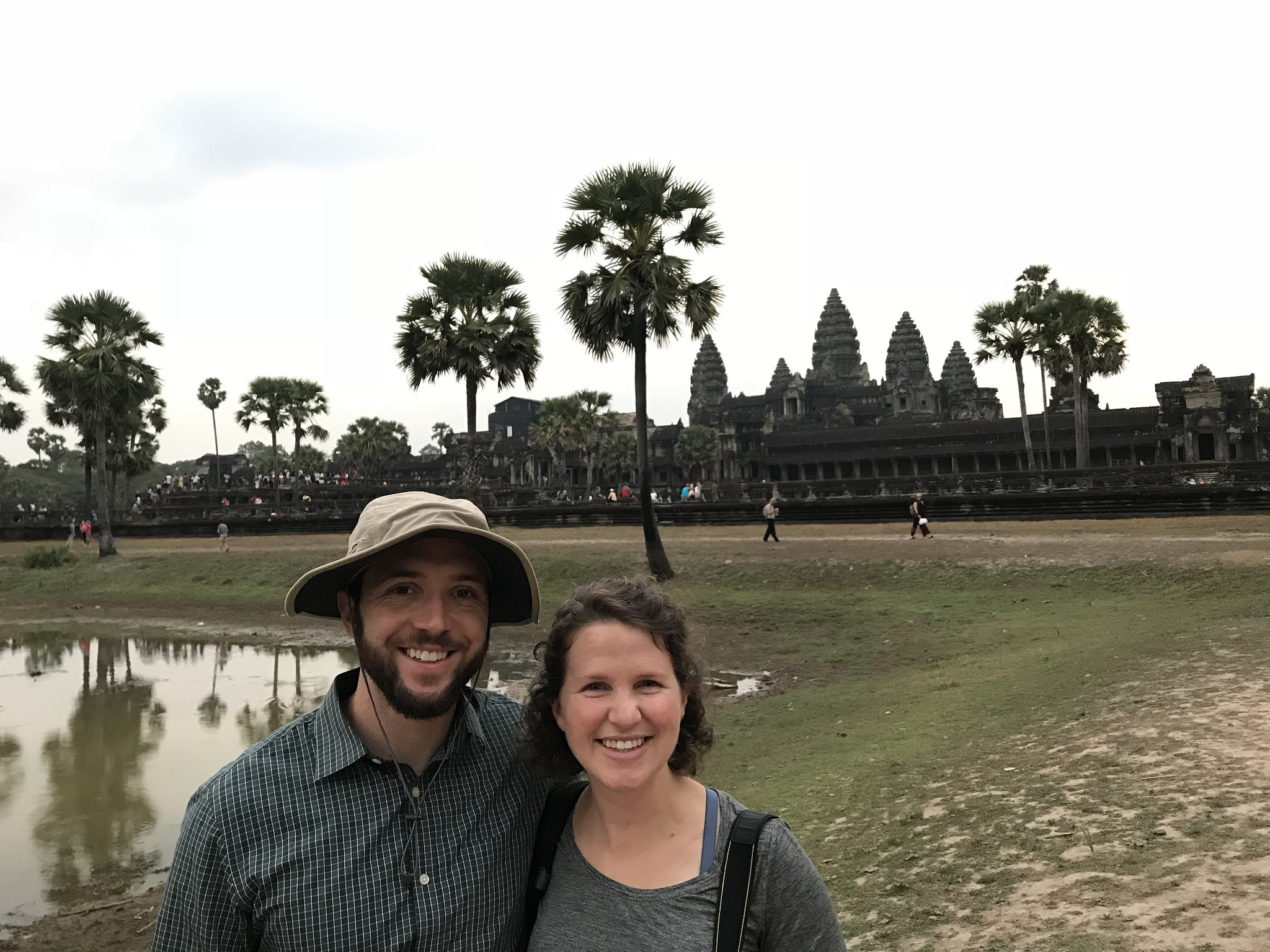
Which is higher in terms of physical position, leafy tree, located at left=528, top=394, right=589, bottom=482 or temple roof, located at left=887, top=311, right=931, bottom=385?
temple roof, located at left=887, top=311, right=931, bottom=385

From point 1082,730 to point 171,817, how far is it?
767cm

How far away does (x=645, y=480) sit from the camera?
2175 cm

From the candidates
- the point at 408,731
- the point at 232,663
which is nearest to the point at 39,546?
the point at 232,663

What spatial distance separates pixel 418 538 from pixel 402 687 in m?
0.34

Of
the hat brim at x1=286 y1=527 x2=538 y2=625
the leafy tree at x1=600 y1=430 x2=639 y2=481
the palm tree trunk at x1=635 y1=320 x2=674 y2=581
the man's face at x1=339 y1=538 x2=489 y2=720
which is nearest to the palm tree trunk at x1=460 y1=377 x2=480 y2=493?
the palm tree trunk at x1=635 y1=320 x2=674 y2=581

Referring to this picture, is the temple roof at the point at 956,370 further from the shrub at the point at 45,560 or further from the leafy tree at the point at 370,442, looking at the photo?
the shrub at the point at 45,560

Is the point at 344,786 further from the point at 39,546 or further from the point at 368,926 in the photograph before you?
the point at 39,546

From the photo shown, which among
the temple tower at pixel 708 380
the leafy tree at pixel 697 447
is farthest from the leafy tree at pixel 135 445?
the temple tower at pixel 708 380

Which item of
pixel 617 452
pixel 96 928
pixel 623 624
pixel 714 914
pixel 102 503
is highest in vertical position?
pixel 617 452

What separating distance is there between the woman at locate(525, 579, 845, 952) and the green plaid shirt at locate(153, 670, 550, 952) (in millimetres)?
146

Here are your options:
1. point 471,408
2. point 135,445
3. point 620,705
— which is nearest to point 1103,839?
point 620,705

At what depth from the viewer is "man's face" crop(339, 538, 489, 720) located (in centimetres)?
234

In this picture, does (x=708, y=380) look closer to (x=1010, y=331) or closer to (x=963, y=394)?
(x=963, y=394)

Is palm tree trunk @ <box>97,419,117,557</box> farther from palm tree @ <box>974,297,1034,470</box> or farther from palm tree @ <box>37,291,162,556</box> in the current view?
palm tree @ <box>974,297,1034,470</box>
